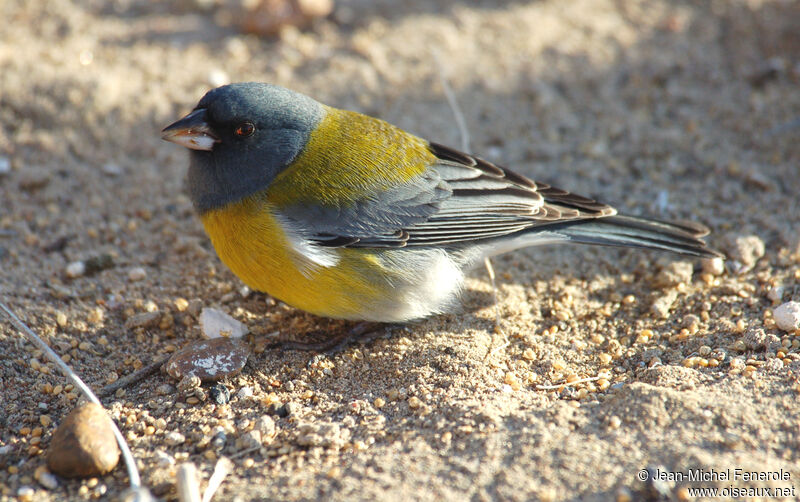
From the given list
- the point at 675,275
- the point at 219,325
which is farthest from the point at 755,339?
the point at 219,325

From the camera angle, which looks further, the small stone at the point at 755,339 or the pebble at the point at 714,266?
the pebble at the point at 714,266

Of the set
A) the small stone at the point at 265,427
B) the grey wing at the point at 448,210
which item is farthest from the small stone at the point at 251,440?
the grey wing at the point at 448,210

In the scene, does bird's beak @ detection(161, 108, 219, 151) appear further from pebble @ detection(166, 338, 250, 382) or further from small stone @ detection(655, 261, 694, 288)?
small stone @ detection(655, 261, 694, 288)

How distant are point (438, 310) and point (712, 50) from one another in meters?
3.69

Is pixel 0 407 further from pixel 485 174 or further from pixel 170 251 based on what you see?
pixel 485 174

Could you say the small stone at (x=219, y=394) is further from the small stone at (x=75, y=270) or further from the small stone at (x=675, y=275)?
the small stone at (x=675, y=275)

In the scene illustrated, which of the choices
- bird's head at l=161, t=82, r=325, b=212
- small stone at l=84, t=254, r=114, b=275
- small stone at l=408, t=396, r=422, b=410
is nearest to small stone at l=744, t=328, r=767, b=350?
small stone at l=408, t=396, r=422, b=410

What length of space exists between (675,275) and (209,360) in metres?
2.62

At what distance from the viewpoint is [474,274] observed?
432 cm

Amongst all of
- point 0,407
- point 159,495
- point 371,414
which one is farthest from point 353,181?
point 0,407

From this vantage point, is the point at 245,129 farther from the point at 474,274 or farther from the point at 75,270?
the point at 474,274

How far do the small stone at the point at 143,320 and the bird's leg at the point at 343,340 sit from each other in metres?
0.68

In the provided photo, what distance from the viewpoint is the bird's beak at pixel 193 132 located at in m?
3.54

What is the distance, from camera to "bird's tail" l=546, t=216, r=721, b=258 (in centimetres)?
379
